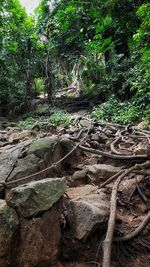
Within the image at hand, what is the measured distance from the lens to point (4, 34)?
1320cm

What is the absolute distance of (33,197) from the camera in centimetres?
254

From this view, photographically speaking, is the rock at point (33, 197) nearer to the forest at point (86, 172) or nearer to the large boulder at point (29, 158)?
the forest at point (86, 172)

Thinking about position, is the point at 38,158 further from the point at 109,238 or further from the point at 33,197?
the point at 109,238

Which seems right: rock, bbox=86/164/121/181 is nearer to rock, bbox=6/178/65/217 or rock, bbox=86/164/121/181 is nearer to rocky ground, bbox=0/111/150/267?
rocky ground, bbox=0/111/150/267

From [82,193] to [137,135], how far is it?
3.14 m

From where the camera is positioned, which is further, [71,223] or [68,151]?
[68,151]

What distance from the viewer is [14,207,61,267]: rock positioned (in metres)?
2.35

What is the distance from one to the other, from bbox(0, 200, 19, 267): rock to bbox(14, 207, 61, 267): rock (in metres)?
0.09

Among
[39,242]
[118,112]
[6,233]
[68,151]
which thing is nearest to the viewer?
[6,233]

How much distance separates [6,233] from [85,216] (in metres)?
0.84

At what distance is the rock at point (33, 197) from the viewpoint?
2473mm

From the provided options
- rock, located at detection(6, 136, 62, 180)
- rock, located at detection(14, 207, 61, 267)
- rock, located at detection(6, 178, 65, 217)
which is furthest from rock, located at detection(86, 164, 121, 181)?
rock, located at detection(14, 207, 61, 267)

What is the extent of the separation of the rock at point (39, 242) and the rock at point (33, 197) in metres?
0.08

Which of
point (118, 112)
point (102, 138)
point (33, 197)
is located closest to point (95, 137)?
point (102, 138)
